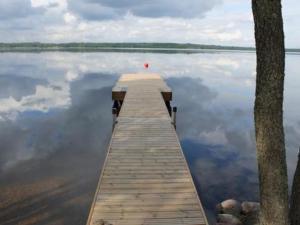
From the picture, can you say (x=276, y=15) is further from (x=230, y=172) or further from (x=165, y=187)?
(x=230, y=172)

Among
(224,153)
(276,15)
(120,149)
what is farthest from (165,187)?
(224,153)

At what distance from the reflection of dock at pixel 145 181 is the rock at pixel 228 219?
2.09 metres

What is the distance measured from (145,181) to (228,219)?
319 centimetres

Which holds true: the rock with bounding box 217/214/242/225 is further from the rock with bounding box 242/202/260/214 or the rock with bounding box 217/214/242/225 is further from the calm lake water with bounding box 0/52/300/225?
the calm lake water with bounding box 0/52/300/225

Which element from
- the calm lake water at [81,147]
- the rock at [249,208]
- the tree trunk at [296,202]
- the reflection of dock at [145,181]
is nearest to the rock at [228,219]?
the rock at [249,208]

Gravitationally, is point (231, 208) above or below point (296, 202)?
below

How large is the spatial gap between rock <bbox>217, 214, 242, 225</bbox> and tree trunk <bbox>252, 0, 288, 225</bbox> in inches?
185

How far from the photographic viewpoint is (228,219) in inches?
404

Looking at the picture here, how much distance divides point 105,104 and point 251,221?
19584mm

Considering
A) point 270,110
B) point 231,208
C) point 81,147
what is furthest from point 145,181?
point 81,147

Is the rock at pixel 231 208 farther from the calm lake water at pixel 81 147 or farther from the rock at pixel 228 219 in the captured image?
the calm lake water at pixel 81 147

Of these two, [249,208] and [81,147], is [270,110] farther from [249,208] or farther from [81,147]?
[81,147]

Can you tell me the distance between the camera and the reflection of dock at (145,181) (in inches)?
278

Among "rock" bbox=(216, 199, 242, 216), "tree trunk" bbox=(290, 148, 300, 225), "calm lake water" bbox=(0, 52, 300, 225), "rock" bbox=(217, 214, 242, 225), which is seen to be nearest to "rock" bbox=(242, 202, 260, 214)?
"rock" bbox=(216, 199, 242, 216)
